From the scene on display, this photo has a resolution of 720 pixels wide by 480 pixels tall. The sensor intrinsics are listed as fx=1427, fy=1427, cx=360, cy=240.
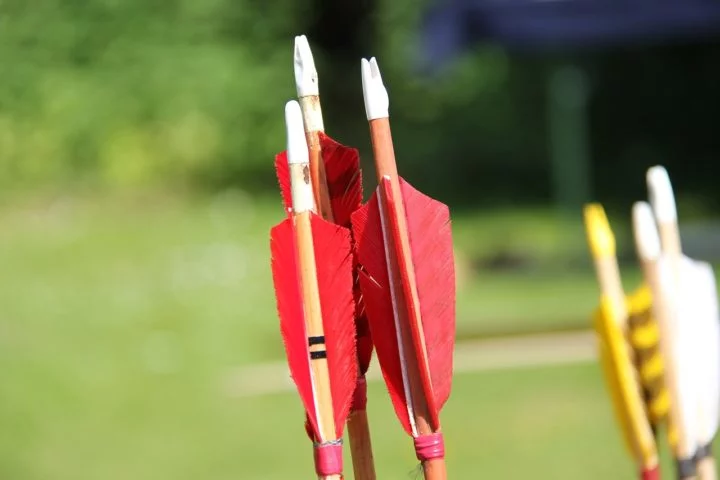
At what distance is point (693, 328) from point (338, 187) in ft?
2.01

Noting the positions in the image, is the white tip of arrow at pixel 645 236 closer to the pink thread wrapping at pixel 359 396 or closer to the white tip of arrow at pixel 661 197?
the white tip of arrow at pixel 661 197

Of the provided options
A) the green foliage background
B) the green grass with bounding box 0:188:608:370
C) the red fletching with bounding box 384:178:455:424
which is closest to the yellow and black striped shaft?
the red fletching with bounding box 384:178:455:424

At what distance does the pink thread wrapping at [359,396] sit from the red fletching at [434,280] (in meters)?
0.11

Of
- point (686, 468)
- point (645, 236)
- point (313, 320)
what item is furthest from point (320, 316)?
point (686, 468)

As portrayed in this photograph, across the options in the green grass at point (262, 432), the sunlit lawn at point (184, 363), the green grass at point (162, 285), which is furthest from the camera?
the green grass at point (162, 285)

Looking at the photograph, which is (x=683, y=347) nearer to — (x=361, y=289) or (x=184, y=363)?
(x=361, y=289)

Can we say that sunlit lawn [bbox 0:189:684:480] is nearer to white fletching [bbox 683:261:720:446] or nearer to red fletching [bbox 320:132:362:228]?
white fletching [bbox 683:261:720:446]

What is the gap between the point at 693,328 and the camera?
6.95ft

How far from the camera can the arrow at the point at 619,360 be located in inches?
85.0

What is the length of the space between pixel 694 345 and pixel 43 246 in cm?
848

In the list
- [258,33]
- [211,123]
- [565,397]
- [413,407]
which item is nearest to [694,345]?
[413,407]

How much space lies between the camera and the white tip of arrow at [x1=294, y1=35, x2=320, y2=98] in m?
1.76

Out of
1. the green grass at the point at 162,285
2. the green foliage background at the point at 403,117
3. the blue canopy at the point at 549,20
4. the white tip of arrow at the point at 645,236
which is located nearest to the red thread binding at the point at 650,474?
the white tip of arrow at the point at 645,236

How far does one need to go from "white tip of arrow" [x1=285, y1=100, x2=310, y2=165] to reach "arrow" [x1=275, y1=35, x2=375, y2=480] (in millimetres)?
62
